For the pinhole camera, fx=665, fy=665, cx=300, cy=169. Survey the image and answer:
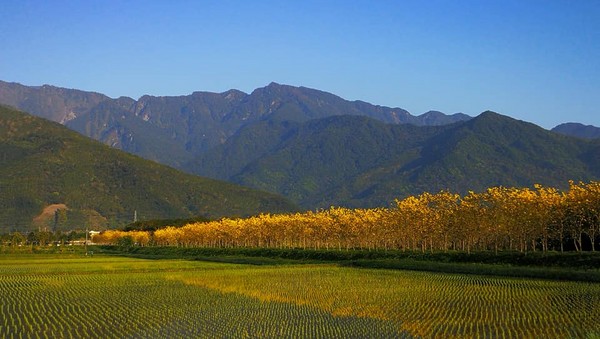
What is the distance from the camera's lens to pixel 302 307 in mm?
33031

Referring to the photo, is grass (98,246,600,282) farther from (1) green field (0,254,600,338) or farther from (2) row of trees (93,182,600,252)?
(2) row of trees (93,182,600,252)

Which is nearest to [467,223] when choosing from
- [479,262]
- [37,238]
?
[479,262]

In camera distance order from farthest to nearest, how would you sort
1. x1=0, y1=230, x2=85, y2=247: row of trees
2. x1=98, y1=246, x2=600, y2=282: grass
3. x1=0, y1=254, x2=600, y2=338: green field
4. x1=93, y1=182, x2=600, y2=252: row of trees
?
x1=0, y1=230, x2=85, y2=247: row of trees → x1=93, y1=182, x2=600, y2=252: row of trees → x1=98, y1=246, x2=600, y2=282: grass → x1=0, y1=254, x2=600, y2=338: green field

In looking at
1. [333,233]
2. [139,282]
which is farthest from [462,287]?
[333,233]

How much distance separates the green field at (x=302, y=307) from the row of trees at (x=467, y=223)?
17.1m

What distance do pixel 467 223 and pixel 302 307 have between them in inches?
1813

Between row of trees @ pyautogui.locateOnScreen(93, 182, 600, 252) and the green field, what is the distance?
17056 mm

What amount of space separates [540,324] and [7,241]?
15439cm

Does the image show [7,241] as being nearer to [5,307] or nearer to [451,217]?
[451,217]

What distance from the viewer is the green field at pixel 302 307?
84.4 feet

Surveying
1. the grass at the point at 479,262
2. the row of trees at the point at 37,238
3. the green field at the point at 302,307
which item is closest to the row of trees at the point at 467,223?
the grass at the point at 479,262

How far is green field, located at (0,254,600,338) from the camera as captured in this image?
25.7m

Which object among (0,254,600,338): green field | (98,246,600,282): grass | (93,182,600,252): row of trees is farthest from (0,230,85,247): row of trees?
(0,254,600,338): green field

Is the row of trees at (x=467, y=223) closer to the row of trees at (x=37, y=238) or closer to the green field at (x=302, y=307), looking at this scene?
the green field at (x=302, y=307)
